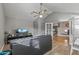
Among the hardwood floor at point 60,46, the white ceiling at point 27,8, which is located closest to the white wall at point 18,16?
the white ceiling at point 27,8

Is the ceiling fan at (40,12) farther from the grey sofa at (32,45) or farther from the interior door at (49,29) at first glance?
the grey sofa at (32,45)

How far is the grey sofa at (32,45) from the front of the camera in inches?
74.3

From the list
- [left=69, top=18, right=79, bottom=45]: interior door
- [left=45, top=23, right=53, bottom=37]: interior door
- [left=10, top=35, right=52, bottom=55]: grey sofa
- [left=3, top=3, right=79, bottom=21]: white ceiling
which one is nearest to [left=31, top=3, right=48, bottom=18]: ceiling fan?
[left=3, top=3, right=79, bottom=21]: white ceiling

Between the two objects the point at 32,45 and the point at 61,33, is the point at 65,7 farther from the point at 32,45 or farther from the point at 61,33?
the point at 32,45

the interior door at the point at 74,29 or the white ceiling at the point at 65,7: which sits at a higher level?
the white ceiling at the point at 65,7

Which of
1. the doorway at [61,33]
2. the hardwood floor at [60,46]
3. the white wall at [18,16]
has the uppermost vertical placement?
the white wall at [18,16]

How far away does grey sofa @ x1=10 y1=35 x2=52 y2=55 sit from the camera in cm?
189

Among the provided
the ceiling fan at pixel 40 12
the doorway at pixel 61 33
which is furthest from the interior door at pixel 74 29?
the ceiling fan at pixel 40 12

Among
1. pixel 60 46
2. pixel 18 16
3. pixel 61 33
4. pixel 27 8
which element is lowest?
pixel 60 46

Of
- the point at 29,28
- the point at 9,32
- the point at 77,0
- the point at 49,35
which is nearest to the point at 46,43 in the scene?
the point at 49,35

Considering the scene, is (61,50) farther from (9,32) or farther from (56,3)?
(9,32)

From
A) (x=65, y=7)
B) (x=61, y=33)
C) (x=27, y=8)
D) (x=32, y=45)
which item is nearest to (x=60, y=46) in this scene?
(x=61, y=33)

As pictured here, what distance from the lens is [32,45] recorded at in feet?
6.32

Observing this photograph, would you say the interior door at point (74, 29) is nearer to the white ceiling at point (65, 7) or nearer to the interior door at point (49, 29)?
the white ceiling at point (65, 7)
